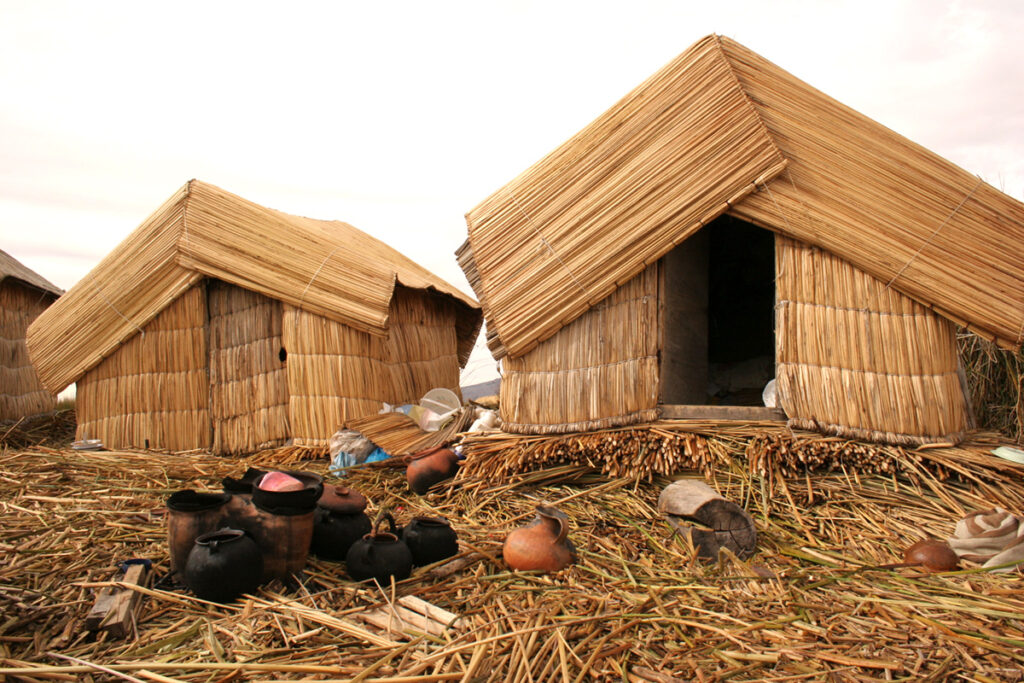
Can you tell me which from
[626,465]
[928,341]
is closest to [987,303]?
[928,341]

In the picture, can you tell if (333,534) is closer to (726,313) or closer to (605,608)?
(605,608)

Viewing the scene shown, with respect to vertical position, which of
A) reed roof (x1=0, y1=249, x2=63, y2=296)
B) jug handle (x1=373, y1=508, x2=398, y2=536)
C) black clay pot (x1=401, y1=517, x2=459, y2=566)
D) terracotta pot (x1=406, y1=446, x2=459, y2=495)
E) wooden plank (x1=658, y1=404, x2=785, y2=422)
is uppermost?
reed roof (x1=0, y1=249, x2=63, y2=296)

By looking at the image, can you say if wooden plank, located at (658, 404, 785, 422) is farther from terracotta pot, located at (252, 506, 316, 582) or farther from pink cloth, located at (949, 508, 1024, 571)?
terracotta pot, located at (252, 506, 316, 582)

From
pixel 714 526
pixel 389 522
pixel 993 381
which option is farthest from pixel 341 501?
pixel 993 381

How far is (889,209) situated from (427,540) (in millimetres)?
3643

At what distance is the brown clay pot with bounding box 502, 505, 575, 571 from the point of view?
3699 millimetres

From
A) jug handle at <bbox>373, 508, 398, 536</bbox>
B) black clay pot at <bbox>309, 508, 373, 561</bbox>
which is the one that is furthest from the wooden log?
jug handle at <bbox>373, 508, 398, 536</bbox>

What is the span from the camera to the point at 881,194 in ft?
16.9

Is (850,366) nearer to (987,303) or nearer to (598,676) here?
(987,303)

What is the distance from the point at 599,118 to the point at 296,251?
3.23 metres

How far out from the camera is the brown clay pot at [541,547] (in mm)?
3699

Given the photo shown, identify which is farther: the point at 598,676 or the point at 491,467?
the point at 491,467

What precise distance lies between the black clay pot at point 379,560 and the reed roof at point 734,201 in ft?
7.03

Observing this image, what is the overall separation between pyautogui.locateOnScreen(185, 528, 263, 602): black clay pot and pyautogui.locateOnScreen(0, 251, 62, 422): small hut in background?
23.2ft
